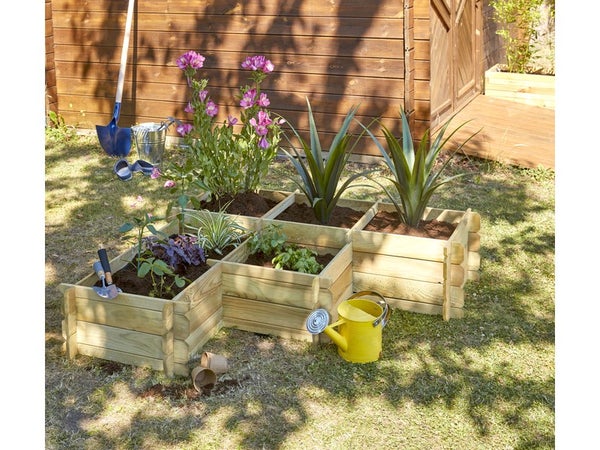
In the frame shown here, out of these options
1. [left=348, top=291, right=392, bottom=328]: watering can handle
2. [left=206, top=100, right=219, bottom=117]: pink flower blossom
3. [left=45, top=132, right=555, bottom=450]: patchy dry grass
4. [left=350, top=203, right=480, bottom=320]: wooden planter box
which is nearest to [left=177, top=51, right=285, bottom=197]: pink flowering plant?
[left=206, top=100, right=219, bottom=117]: pink flower blossom

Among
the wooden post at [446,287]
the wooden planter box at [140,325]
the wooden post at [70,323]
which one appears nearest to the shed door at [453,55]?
the wooden post at [446,287]

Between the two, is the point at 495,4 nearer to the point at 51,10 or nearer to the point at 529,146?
the point at 529,146

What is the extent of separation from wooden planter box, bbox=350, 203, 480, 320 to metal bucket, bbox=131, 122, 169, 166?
3.42 meters

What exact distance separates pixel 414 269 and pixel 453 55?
4.62 meters

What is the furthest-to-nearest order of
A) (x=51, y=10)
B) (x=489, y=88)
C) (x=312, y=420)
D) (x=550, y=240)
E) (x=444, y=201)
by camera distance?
(x=489, y=88)
(x=51, y=10)
(x=444, y=201)
(x=550, y=240)
(x=312, y=420)

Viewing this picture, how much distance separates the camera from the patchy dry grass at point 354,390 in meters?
3.68

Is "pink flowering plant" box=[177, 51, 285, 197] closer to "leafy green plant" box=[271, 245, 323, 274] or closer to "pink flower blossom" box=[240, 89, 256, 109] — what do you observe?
"pink flower blossom" box=[240, 89, 256, 109]

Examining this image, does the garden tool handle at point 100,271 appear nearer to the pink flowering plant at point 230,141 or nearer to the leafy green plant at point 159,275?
the leafy green plant at point 159,275

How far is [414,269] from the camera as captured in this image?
4.77 metres

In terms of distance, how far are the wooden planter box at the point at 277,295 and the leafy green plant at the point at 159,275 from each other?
31 cm

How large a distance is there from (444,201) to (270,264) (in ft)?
7.52

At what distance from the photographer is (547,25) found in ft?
45.4

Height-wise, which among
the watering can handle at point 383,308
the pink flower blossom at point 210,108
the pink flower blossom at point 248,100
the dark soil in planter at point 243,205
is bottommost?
the watering can handle at point 383,308

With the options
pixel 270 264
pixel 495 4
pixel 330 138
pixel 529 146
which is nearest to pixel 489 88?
pixel 495 4
